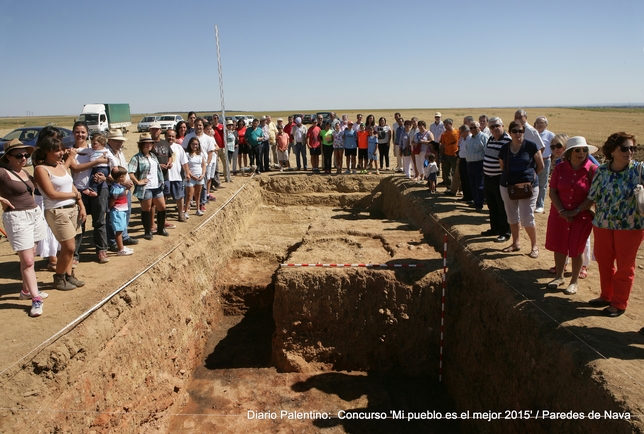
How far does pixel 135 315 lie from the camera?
5734 millimetres

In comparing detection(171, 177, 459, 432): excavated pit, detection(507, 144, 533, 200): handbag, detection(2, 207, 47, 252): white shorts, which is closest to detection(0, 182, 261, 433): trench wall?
detection(171, 177, 459, 432): excavated pit

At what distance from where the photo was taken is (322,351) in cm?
702

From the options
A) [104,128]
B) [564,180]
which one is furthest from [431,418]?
[104,128]

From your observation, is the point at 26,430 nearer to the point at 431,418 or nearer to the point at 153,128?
the point at 431,418

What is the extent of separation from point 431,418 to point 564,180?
338 cm

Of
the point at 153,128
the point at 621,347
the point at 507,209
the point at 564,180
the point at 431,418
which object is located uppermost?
the point at 153,128

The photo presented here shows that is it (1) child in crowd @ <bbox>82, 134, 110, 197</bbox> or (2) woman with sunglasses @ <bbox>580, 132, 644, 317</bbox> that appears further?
(1) child in crowd @ <bbox>82, 134, 110, 197</bbox>

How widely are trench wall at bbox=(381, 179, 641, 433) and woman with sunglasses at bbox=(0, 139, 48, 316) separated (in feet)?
16.9

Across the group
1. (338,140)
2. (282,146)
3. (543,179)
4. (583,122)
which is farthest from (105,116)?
Result: (583,122)

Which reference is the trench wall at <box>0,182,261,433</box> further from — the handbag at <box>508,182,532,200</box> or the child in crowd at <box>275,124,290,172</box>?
the child in crowd at <box>275,124,290,172</box>

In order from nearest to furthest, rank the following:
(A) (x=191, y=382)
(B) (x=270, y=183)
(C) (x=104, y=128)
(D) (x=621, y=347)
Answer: (D) (x=621, y=347) < (A) (x=191, y=382) < (B) (x=270, y=183) < (C) (x=104, y=128)

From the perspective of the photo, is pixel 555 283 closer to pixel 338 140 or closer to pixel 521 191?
pixel 521 191

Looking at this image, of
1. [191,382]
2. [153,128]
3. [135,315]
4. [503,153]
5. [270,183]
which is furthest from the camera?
[270,183]

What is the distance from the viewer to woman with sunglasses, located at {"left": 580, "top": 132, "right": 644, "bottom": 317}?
439cm
